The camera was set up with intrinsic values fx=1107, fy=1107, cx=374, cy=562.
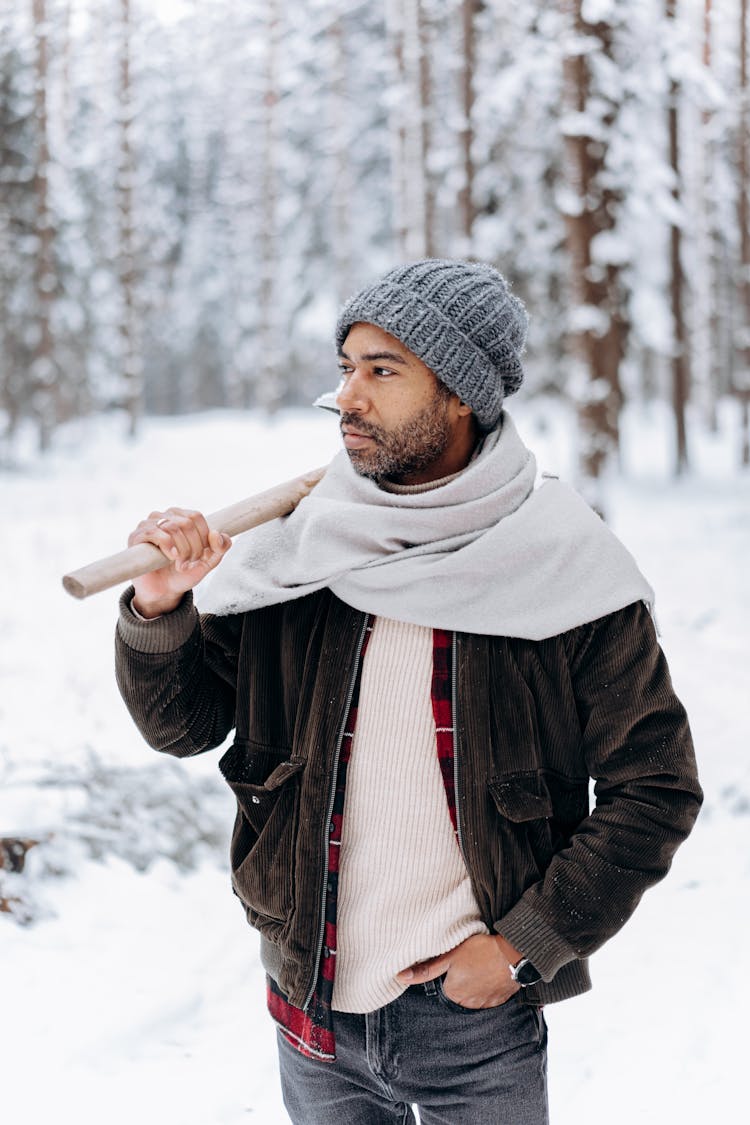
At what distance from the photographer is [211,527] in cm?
212

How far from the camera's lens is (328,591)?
2170mm

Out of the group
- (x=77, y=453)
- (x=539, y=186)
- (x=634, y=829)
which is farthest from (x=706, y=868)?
(x=77, y=453)

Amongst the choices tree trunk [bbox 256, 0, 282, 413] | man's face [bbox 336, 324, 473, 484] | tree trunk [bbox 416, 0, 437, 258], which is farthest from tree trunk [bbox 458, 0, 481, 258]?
man's face [bbox 336, 324, 473, 484]

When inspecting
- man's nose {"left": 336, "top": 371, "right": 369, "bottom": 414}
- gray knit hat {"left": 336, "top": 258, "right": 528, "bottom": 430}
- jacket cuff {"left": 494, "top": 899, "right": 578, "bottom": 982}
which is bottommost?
jacket cuff {"left": 494, "top": 899, "right": 578, "bottom": 982}

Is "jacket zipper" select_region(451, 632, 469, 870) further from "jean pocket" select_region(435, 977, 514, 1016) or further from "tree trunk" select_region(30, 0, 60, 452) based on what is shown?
"tree trunk" select_region(30, 0, 60, 452)

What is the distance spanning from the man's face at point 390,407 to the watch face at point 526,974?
0.94 meters

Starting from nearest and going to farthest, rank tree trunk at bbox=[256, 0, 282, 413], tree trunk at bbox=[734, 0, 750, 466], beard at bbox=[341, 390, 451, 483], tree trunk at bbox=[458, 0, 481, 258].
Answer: beard at bbox=[341, 390, 451, 483], tree trunk at bbox=[458, 0, 481, 258], tree trunk at bbox=[734, 0, 750, 466], tree trunk at bbox=[256, 0, 282, 413]

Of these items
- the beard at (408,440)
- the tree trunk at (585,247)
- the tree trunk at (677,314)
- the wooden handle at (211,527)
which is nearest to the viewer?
the wooden handle at (211,527)

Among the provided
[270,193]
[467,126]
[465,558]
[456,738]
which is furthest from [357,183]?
[456,738]

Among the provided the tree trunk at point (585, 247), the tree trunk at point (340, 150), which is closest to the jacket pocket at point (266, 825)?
the tree trunk at point (585, 247)

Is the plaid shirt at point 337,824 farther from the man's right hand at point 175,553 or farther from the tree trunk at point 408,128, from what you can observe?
the tree trunk at point 408,128

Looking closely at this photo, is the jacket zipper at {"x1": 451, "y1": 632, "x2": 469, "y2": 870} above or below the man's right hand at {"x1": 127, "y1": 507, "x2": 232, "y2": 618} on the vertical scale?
below

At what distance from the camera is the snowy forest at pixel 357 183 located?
42.9ft

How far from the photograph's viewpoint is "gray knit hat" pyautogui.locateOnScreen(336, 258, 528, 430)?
2.09 m
